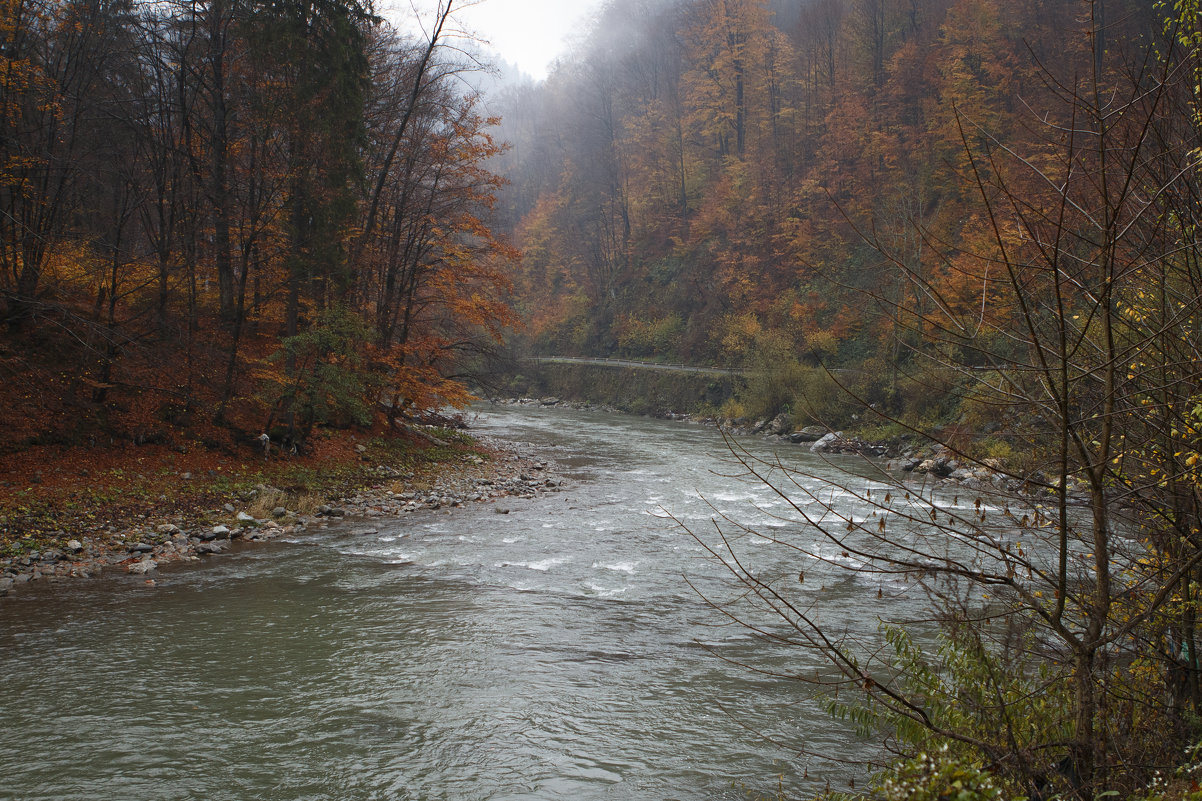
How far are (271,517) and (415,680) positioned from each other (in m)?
8.07

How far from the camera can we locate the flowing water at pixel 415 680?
5.64m

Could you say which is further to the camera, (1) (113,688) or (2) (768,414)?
(2) (768,414)

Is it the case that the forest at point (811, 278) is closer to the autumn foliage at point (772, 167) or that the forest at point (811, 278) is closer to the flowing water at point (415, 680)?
the autumn foliage at point (772, 167)

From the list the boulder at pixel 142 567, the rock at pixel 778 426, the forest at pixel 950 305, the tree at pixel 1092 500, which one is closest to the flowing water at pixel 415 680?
the boulder at pixel 142 567

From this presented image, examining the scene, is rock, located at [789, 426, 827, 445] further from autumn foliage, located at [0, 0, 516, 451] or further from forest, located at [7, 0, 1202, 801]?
autumn foliage, located at [0, 0, 516, 451]

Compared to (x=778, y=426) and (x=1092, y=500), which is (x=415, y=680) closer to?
(x=1092, y=500)

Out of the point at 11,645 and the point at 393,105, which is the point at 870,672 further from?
the point at 393,105

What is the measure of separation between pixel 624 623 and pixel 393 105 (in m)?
17.3

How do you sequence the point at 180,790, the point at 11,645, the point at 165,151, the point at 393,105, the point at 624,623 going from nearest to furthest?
the point at 180,790 → the point at 11,645 → the point at 624,623 → the point at 165,151 → the point at 393,105

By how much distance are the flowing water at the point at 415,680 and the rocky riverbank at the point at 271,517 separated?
71 centimetres

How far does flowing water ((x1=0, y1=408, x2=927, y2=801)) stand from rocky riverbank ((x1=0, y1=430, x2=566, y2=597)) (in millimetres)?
714

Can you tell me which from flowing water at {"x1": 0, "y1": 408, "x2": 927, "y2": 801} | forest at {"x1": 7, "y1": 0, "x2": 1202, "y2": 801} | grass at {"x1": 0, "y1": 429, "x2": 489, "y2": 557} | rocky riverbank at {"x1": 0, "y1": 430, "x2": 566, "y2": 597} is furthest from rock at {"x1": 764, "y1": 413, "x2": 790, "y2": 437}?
flowing water at {"x1": 0, "y1": 408, "x2": 927, "y2": 801}

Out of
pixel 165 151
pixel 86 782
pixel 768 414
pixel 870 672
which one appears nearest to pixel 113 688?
pixel 86 782

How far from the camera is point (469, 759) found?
19.5 feet
